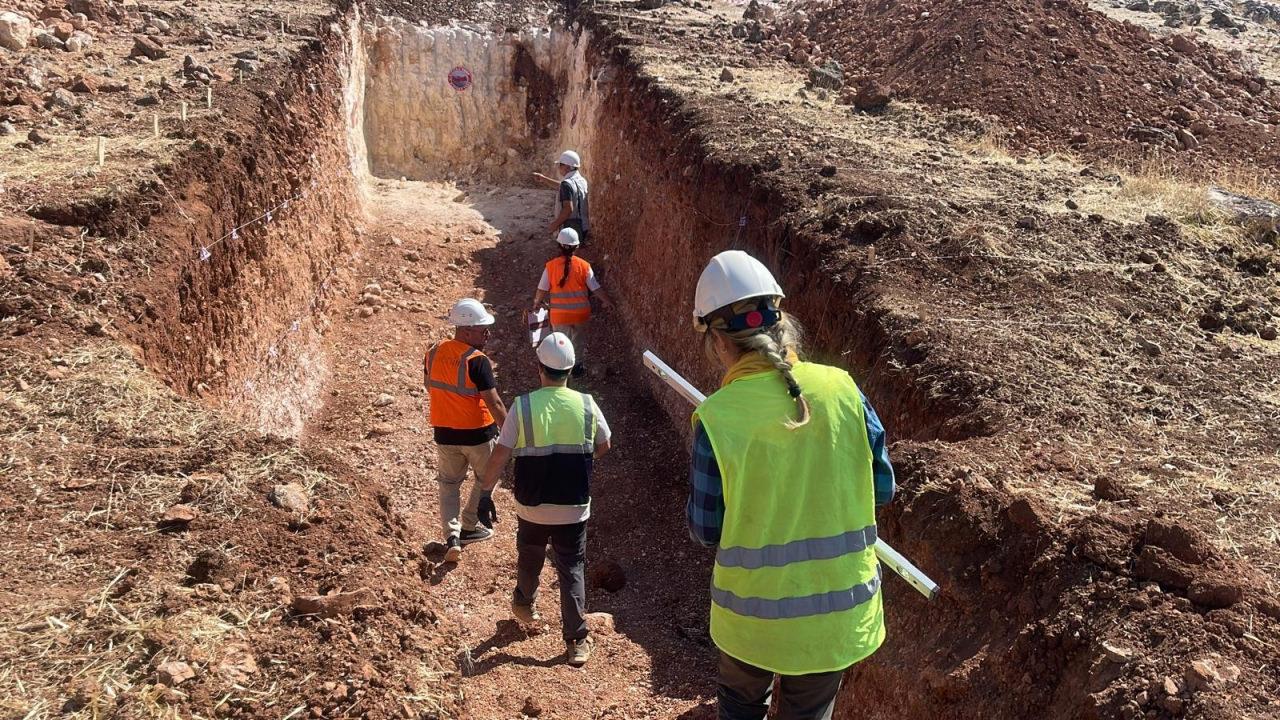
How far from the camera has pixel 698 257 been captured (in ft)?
29.7

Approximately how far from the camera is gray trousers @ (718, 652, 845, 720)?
303 cm

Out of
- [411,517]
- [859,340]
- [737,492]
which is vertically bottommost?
[411,517]

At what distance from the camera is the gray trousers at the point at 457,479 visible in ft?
21.6

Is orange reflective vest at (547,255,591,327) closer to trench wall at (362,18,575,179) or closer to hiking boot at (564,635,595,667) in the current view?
hiking boot at (564,635,595,667)

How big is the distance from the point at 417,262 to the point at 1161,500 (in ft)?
32.3

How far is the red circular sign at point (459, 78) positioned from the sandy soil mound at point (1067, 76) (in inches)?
201

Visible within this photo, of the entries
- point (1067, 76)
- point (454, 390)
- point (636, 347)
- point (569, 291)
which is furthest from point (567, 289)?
point (1067, 76)

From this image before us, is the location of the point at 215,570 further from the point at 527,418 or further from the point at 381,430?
the point at 381,430

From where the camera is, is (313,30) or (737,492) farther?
(313,30)

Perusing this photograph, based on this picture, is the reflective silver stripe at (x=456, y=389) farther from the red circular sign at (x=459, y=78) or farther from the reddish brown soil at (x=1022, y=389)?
the red circular sign at (x=459, y=78)

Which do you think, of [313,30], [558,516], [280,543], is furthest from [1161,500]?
[313,30]

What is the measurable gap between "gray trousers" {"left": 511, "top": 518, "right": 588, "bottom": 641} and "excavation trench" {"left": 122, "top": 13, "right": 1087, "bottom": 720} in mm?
370

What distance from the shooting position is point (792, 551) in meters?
2.88

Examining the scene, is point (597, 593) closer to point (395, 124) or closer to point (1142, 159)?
point (1142, 159)
